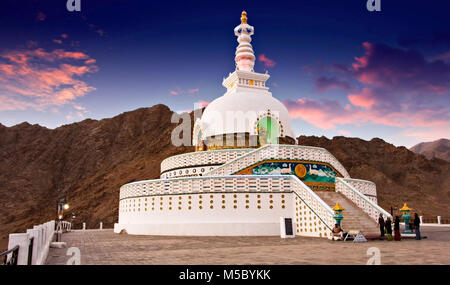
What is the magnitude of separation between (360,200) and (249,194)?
636 cm

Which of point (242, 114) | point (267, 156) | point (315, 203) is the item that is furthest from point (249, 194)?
point (242, 114)

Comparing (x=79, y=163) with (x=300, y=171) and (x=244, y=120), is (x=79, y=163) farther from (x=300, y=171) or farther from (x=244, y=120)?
(x=300, y=171)

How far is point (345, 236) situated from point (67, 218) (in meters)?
55.8

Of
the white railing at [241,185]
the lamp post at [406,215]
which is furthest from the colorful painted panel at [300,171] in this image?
the lamp post at [406,215]

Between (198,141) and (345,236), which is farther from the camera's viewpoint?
(198,141)

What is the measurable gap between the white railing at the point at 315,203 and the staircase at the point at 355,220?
3.52 feet

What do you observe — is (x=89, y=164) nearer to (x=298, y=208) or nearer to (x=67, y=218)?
(x=67, y=218)

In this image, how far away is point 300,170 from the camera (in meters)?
23.7

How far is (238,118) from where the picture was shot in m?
31.0

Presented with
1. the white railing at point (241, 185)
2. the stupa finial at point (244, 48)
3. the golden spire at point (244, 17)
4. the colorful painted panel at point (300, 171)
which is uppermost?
the golden spire at point (244, 17)

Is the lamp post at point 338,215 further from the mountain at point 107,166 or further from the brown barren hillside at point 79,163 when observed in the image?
the mountain at point 107,166

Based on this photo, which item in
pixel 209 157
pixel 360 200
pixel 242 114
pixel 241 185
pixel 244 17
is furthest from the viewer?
pixel 244 17

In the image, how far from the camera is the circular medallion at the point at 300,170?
77.4 ft

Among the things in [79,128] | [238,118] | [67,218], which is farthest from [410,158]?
[79,128]
